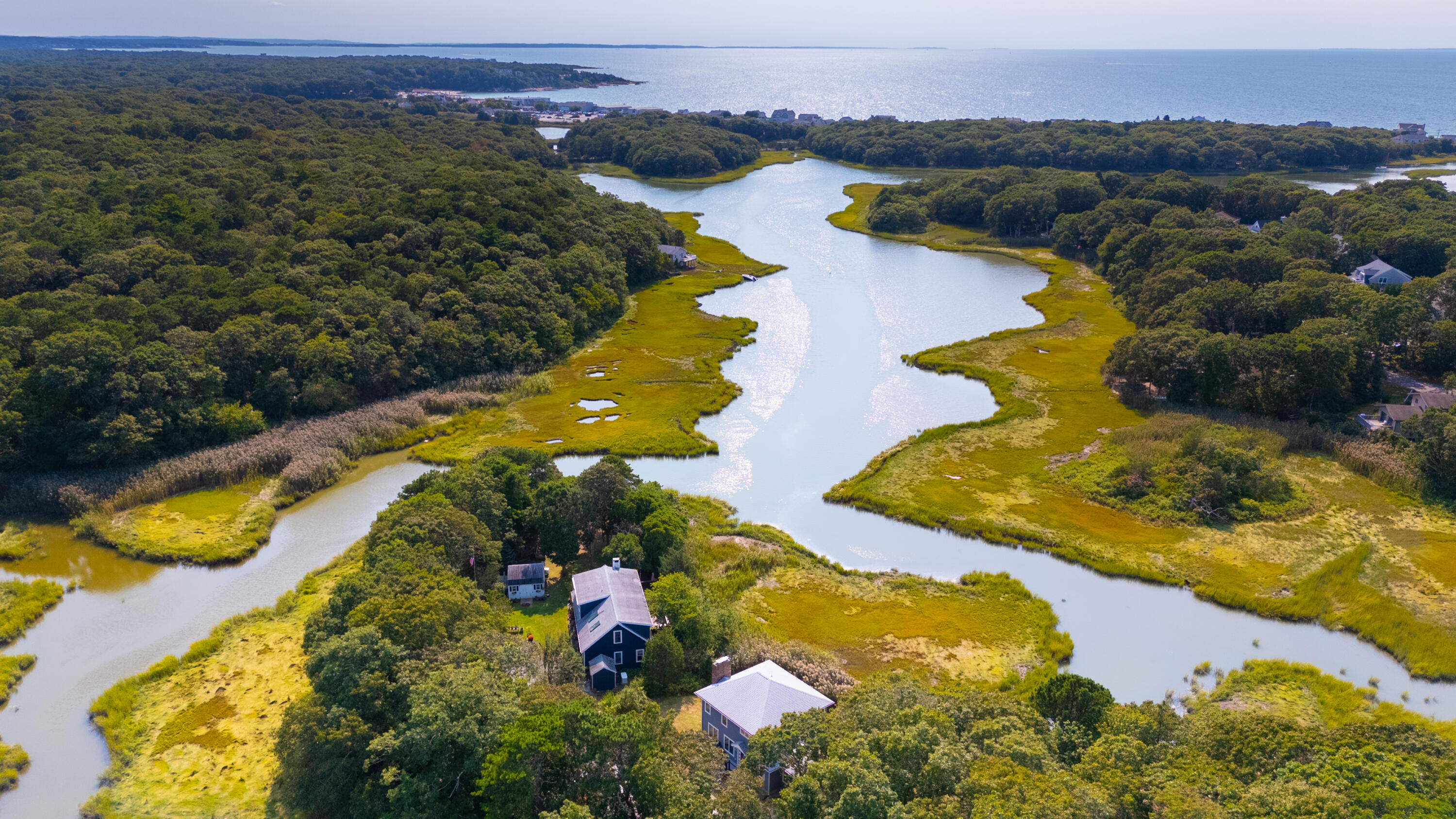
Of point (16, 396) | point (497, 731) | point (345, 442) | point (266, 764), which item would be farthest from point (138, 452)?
point (497, 731)

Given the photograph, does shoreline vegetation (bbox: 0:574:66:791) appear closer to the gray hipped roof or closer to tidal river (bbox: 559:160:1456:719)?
the gray hipped roof

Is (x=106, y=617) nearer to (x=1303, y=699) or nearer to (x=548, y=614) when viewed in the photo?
(x=548, y=614)

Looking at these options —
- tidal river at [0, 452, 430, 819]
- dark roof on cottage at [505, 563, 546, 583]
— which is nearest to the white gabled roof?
dark roof on cottage at [505, 563, 546, 583]

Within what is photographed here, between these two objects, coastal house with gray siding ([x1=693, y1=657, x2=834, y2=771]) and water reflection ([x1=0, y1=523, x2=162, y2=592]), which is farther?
water reflection ([x1=0, y1=523, x2=162, y2=592])

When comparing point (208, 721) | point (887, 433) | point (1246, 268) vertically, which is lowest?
point (208, 721)

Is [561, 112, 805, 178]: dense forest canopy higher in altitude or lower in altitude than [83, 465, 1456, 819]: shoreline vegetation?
higher

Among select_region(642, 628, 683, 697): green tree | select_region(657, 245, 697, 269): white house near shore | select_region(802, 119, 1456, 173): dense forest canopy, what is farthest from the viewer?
select_region(802, 119, 1456, 173): dense forest canopy

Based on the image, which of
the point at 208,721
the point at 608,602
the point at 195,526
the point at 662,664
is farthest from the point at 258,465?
the point at 662,664
